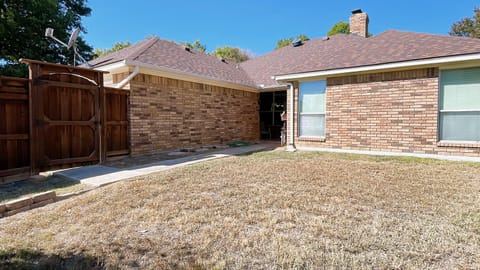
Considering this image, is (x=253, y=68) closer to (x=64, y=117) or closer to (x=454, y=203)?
(x=64, y=117)

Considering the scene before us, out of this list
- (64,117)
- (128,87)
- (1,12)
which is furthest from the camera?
(1,12)

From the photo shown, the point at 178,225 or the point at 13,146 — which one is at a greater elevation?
the point at 13,146

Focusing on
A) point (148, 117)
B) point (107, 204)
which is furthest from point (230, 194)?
point (148, 117)

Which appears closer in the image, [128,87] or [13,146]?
[13,146]

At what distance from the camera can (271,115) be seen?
45.9ft

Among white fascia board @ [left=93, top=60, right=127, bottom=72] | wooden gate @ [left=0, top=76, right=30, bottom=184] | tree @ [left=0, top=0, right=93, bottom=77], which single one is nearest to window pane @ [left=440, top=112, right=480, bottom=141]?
white fascia board @ [left=93, top=60, right=127, bottom=72]

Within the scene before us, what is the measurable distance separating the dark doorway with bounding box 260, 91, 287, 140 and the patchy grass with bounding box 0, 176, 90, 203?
985cm

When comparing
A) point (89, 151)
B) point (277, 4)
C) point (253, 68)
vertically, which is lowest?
point (89, 151)

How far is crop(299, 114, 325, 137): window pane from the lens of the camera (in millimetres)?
9000

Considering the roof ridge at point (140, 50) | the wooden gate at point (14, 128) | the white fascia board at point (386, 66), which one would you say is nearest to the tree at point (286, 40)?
the roof ridge at point (140, 50)

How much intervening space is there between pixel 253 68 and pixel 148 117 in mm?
8328

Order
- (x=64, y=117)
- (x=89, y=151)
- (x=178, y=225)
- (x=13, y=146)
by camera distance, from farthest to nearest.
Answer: (x=89, y=151) → (x=64, y=117) → (x=13, y=146) → (x=178, y=225)

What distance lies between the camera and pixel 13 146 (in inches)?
227

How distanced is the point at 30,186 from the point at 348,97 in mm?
8417
